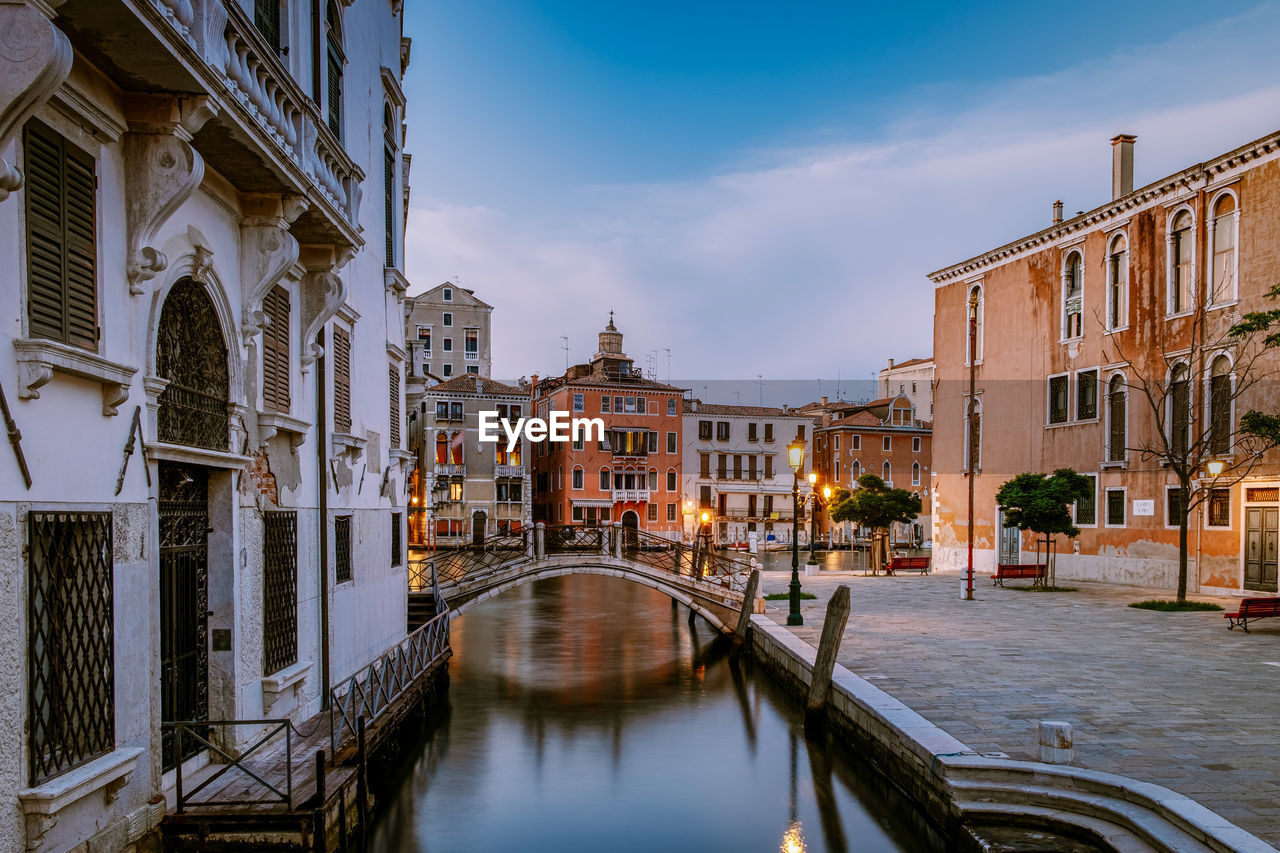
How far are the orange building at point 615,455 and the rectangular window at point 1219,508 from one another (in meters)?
34.6

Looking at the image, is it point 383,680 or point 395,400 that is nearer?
point 383,680

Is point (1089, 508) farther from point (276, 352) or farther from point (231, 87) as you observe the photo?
point (231, 87)

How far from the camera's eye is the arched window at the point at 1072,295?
27812 mm

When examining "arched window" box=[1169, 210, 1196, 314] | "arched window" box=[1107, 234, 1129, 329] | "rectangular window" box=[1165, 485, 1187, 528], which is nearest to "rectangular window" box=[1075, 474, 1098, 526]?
"rectangular window" box=[1165, 485, 1187, 528]

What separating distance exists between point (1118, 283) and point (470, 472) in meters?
35.9

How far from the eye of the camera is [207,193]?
7141 mm

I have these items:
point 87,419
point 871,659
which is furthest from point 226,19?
point 871,659

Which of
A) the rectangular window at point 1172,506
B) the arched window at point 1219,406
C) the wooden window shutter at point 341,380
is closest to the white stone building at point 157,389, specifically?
the wooden window shutter at point 341,380

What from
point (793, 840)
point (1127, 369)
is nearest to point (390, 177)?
point (793, 840)

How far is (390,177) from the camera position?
47.5 feet

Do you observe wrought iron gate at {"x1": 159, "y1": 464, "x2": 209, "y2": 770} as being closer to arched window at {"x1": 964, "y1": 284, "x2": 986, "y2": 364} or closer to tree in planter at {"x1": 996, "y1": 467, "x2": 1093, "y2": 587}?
tree in planter at {"x1": 996, "y1": 467, "x2": 1093, "y2": 587}

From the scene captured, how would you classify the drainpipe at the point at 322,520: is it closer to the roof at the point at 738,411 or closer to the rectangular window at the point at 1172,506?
the rectangular window at the point at 1172,506

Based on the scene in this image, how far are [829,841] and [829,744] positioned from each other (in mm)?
2963

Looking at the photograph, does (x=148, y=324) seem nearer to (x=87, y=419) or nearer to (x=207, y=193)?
(x=87, y=419)
